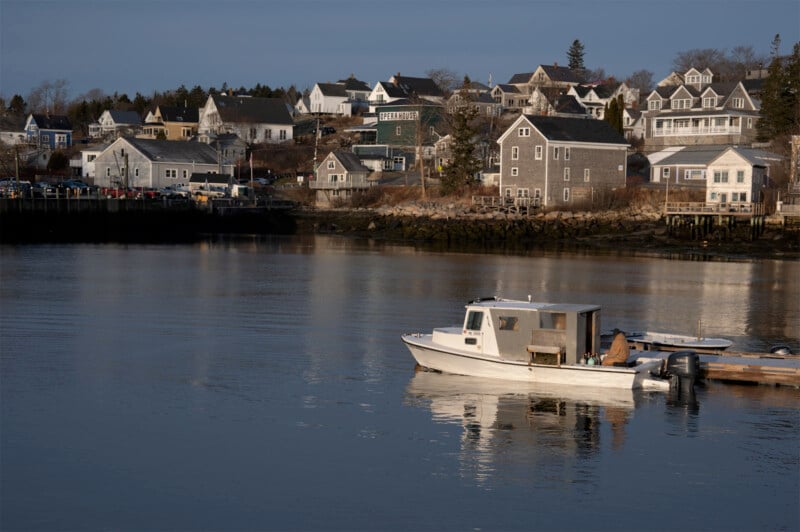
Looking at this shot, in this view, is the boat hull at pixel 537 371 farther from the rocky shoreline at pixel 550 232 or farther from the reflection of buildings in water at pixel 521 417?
the rocky shoreline at pixel 550 232

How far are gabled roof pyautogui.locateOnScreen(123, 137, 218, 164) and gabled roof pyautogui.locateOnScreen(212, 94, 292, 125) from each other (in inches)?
726

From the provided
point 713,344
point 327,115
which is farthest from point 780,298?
point 327,115

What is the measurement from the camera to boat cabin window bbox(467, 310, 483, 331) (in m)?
25.9

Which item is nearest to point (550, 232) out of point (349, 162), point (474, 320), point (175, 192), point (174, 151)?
point (349, 162)

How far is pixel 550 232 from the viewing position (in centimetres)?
7650

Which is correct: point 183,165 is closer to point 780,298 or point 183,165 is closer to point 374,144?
point 374,144

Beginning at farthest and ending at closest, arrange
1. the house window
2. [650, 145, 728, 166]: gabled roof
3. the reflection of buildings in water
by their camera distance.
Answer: [650, 145, 728, 166]: gabled roof → the house window → the reflection of buildings in water

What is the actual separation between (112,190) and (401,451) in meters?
82.1

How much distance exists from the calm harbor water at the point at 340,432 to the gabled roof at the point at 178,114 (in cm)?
9786

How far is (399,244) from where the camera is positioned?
75.2 metres

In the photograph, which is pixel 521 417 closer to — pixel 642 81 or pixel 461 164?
pixel 461 164

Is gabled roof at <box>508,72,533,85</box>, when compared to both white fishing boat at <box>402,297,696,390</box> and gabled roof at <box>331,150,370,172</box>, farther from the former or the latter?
white fishing boat at <box>402,297,696,390</box>

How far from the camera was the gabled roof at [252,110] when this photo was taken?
12612 cm

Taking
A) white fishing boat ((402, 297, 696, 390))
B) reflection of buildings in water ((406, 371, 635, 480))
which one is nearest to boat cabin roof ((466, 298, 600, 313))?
white fishing boat ((402, 297, 696, 390))
